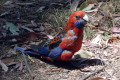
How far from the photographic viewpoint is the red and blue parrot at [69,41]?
375cm

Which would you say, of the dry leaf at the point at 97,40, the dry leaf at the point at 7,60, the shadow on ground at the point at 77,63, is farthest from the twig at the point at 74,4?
the dry leaf at the point at 7,60

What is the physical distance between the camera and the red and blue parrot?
3748mm

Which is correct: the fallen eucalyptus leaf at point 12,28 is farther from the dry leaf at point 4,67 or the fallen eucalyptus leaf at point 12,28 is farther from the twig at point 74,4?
the twig at point 74,4

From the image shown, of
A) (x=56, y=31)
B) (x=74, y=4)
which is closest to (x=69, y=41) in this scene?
(x=56, y=31)

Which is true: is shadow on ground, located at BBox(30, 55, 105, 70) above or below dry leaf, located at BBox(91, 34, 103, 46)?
below

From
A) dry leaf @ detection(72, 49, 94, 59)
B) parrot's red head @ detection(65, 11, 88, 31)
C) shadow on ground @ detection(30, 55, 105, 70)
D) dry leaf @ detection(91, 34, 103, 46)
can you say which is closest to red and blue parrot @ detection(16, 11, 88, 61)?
parrot's red head @ detection(65, 11, 88, 31)

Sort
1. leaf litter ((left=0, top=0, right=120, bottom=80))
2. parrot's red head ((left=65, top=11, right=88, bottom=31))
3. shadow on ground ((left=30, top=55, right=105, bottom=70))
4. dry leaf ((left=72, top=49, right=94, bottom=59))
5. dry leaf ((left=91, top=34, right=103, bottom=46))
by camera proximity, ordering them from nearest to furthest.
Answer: parrot's red head ((left=65, top=11, right=88, bottom=31)) → leaf litter ((left=0, top=0, right=120, bottom=80)) → shadow on ground ((left=30, top=55, right=105, bottom=70)) → dry leaf ((left=72, top=49, right=94, bottom=59)) → dry leaf ((left=91, top=34, right=103, bottom=46))

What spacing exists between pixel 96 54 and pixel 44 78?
1.10m

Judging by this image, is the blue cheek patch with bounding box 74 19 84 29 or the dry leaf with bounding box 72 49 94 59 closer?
the blue cheek patch with bounding box 74 19 84 29

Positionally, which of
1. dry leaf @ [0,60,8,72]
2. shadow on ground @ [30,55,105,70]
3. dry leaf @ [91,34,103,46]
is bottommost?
shadow on ground @ [30,55,105,70]

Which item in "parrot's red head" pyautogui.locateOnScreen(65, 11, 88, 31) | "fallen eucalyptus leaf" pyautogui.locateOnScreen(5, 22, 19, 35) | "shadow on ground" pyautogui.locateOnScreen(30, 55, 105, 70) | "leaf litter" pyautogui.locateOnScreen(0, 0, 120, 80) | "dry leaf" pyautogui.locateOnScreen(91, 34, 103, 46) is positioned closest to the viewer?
"parrot's red head" pyautogui.locateOnScreen(65, 11, 88, 31)

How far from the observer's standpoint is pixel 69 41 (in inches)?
149

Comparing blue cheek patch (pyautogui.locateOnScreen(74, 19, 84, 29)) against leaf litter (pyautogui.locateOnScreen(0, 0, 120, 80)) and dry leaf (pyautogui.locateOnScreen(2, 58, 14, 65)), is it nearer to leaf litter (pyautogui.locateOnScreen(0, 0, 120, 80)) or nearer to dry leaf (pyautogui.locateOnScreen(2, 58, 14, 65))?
leaf litter (pyautogui.locateOnScreen(0, 0, 120, 80))

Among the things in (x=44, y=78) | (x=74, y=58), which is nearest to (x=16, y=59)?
(x=44, y=78)
